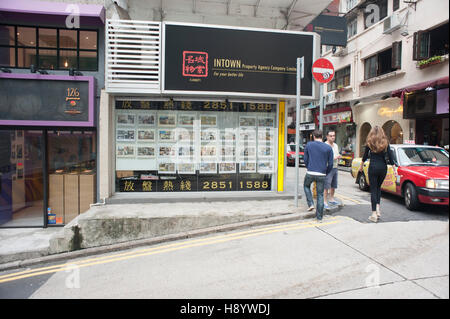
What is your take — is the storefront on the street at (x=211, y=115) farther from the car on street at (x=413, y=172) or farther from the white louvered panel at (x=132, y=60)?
the car on street at (x=413, y=172)

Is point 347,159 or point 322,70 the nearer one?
point 322,70

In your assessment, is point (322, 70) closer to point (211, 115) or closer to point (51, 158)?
point (211, 115)

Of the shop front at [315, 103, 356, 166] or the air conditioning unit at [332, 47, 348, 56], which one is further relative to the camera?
the air conditioning unit at [332, 47, 348, 56]

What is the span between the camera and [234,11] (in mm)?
9203

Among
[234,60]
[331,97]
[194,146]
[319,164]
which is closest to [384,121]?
[331,97]

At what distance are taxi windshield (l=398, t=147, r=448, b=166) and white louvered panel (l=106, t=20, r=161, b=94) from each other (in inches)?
253

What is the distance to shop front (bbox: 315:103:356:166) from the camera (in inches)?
855

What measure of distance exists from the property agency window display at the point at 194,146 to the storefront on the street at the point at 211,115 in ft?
0.08

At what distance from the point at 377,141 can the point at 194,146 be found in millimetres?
4549

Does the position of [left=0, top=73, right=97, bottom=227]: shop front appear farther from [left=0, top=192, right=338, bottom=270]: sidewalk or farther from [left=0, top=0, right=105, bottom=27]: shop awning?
[left=0, top=0, right=105, bottom=27]: shop awning

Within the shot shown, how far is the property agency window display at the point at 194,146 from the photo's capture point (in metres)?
7.87

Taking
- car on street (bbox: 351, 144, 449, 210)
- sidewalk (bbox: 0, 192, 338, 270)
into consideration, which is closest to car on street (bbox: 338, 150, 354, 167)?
car on street (bbox: 351, 144, 449, 210)

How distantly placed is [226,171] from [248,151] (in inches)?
32.2
